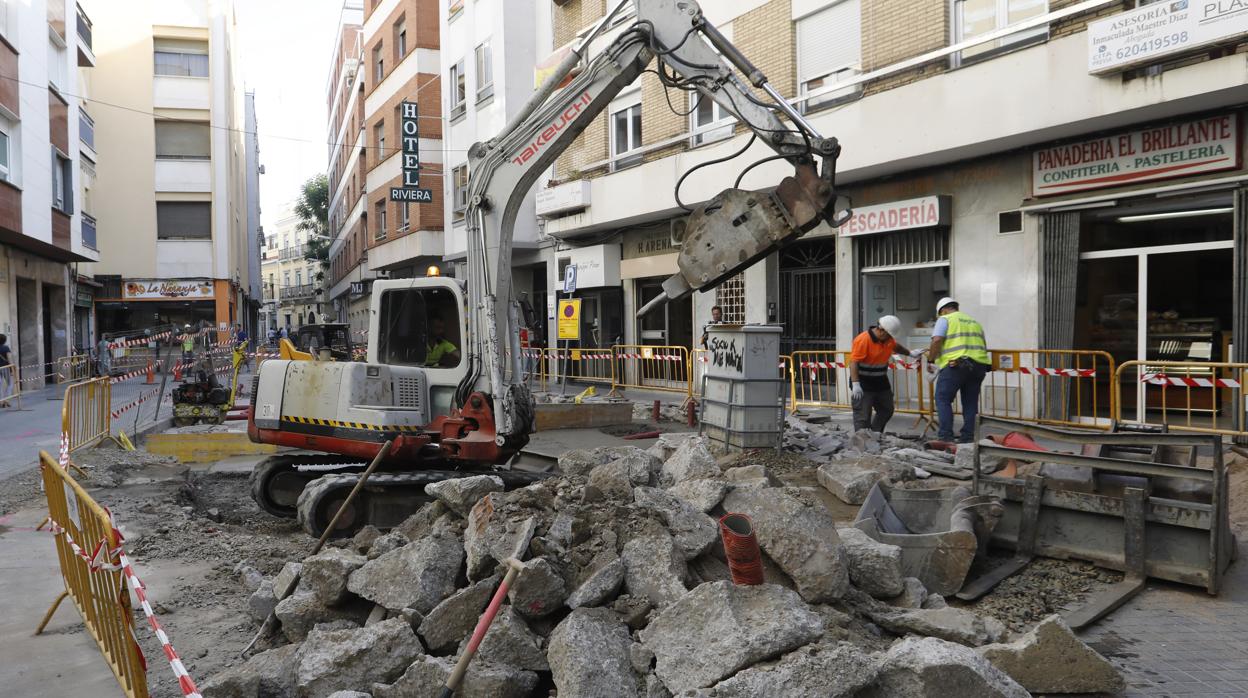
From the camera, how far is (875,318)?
1466 cm

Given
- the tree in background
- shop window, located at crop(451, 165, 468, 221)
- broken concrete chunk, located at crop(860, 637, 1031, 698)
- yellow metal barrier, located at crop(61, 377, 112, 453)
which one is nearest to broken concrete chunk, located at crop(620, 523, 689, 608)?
broken concrete chunk, located at crop(860, 637, 1031, 698)

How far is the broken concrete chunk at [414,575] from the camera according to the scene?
184 inches

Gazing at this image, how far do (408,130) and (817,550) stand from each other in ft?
81.9

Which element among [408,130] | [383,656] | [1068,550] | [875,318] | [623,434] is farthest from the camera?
[408,130]

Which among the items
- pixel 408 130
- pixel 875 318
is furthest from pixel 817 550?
pixel 408 130

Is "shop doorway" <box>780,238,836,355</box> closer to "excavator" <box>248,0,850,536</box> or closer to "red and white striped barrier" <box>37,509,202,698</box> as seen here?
"excavator" <box>248,0,850,536</box>

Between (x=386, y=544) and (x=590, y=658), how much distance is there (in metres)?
2.17

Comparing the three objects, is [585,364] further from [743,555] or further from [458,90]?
[743,555]

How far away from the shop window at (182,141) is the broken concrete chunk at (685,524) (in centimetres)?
3394

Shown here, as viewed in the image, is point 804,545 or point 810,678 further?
point 804,545

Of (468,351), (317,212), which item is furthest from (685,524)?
(317,212)

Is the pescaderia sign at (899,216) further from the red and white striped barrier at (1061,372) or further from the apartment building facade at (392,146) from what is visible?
the apartment building facade at (392,146)

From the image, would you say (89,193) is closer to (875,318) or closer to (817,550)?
(875,318)

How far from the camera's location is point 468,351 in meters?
7.86
